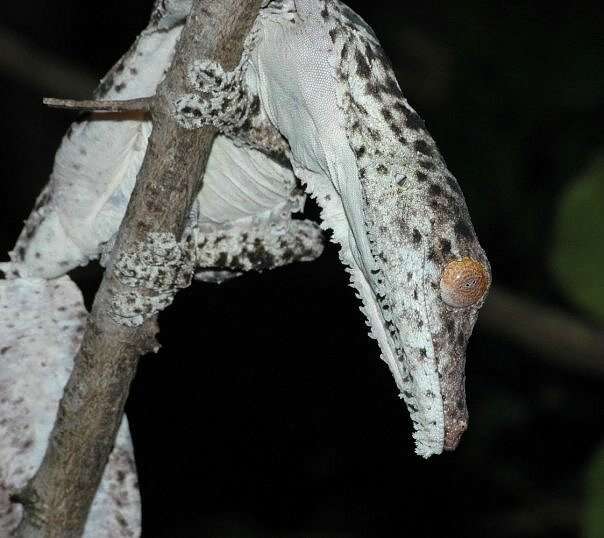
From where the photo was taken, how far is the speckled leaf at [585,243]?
508 cm

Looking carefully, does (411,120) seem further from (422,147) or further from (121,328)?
(121,328)

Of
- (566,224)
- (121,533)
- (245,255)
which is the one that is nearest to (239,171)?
(245,255)

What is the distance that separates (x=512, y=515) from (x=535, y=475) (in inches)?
19.9

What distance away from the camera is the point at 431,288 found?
3090mm

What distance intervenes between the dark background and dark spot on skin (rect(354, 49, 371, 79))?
3.93m

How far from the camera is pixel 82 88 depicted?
25.8ft

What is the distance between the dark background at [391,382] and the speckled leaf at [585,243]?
1961 millimetres

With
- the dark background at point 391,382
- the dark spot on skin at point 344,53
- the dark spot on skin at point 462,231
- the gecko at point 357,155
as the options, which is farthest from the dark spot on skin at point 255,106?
the dark background at point 391,382

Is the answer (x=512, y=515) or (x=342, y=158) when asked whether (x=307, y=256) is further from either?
(x=512, y=515)

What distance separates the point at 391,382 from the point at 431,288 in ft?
16.6

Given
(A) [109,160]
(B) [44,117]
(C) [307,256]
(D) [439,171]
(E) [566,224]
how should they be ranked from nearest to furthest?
(D) [439,171]
(A) [109,160]
(C) [307,256]
(E) [566,224]
(B) [44,117]

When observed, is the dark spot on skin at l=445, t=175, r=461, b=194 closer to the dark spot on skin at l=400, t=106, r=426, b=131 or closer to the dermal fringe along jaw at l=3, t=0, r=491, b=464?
the dermal fringe along jaw at l=3, t=0, r=491, b=464

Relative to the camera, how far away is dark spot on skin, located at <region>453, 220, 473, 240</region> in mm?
3088

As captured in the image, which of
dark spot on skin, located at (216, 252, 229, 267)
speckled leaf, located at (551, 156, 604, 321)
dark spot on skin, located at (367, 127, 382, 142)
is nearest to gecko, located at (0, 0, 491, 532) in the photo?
dark spot on skin, located at (367, 127, 382, 142)
